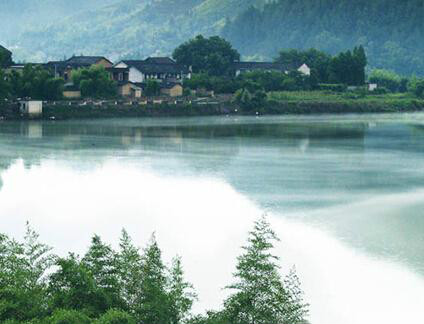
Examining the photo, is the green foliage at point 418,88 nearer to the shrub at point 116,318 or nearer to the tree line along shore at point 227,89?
the tree line along shore at point 227,89

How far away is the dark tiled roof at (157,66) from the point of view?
58438mm

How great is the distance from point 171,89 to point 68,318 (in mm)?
42971

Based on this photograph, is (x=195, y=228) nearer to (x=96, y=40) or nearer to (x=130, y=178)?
(x=130, y=178)

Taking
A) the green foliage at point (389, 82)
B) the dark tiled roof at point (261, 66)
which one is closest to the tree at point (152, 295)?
the dark tiled roof at point (261, 66)

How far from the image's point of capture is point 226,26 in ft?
477

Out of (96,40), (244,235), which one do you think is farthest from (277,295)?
(96,40)

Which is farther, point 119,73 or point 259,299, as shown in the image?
point 119,73

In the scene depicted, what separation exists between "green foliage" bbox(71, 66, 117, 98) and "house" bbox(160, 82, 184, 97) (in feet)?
12.2

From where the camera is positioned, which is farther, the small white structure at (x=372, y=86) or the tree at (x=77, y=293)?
the small white structure at (x=372, y=86)

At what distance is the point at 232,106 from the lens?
50.9m

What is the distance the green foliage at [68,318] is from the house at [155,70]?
1866 inches

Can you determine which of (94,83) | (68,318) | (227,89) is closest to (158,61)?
(227,89)

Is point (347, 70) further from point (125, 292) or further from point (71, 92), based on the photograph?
point (125, 292)

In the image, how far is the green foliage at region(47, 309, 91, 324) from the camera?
8.99 meters
